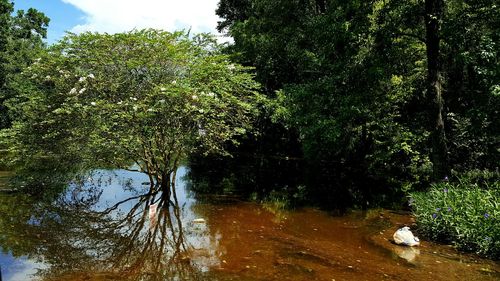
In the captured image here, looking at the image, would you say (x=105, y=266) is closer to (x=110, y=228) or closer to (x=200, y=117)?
(x=110, y=228)

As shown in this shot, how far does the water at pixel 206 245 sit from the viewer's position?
22.9 ft

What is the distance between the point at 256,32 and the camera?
22.9 m

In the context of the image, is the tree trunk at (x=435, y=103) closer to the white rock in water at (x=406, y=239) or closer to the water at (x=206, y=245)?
the water at (x=206, y=245)

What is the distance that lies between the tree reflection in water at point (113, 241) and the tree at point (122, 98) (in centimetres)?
173

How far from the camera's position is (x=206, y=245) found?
8.55 metres

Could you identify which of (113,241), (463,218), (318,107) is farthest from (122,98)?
(463,218)

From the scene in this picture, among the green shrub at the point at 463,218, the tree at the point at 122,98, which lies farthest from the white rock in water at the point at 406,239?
the tree at the point at 122,98

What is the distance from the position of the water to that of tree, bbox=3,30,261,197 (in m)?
1.98

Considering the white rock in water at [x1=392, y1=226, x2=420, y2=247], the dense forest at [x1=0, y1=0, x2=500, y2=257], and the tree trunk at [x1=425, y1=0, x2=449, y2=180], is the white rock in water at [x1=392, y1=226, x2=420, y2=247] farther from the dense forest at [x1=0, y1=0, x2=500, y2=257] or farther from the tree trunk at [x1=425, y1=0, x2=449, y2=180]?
the tree trunk at [x1=425, y1=0, x2=449, y2=180]

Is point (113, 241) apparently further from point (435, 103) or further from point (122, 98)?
point (435, 103)

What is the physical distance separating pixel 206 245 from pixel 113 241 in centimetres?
217

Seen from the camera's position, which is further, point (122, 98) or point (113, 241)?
point (122, 98)

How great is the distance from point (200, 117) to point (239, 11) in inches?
1012

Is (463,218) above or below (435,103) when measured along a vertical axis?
below
